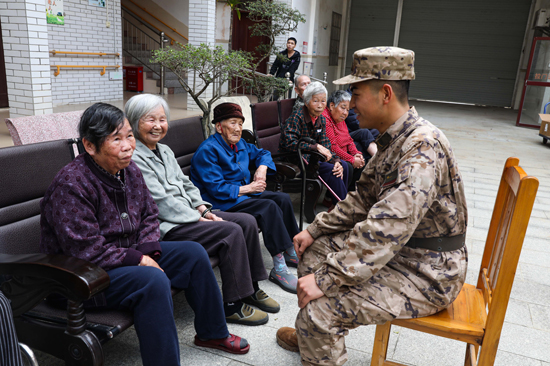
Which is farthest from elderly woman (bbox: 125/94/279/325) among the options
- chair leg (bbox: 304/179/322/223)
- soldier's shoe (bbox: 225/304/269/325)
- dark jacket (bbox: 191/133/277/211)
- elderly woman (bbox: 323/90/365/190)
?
elderly woman (bbox: 323/90/365/190)

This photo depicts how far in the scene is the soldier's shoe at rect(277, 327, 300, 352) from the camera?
2.02 m

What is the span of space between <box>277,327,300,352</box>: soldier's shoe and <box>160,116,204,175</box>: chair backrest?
1.27 metres

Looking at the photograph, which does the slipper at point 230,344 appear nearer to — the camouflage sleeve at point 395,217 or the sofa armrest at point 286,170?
the camouflage sleeve at point 395,217

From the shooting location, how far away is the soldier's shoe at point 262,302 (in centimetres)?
235

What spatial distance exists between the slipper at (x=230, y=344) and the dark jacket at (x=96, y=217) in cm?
49

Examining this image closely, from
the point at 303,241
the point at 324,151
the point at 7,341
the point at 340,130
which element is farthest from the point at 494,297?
the point at 340,130

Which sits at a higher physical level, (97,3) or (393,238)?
(97,3)

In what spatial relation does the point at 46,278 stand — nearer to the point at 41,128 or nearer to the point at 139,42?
the point at 41,128

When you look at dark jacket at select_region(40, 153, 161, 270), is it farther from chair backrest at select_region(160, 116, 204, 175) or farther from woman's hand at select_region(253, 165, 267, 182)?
woman's hand at select_region(253, 165, 267, 182)

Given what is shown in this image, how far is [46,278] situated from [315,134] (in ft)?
8.86

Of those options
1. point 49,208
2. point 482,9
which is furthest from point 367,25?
point 49,208

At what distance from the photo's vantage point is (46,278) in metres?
1.38

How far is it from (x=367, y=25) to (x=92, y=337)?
1658cm

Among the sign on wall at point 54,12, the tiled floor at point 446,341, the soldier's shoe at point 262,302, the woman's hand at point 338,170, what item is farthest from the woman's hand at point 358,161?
the sign on wall at point 54,12
